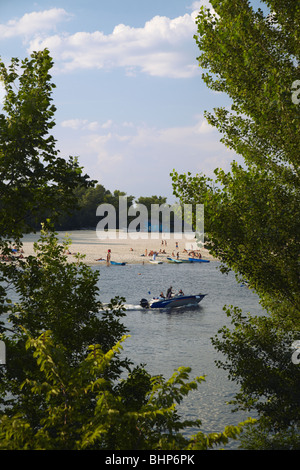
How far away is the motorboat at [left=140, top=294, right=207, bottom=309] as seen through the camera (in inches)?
2052

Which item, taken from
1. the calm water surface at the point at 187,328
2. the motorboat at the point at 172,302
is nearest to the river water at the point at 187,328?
the calm water surface at the point at 187,328

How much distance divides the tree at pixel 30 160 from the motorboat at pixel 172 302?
142 feet

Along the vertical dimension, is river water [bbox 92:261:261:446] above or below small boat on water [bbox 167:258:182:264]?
below

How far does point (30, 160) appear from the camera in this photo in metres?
9.09

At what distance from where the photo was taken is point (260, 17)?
15.3 meters

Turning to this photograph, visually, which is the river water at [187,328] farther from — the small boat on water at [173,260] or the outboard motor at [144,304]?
the small boat on water at [173,260]

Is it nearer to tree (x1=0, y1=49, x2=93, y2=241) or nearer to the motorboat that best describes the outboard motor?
the motorboat

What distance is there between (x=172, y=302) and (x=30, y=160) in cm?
4524

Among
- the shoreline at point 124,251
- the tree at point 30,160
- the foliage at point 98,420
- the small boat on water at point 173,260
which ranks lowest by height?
the small boat on water at point 173,260

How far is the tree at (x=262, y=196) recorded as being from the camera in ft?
42.3

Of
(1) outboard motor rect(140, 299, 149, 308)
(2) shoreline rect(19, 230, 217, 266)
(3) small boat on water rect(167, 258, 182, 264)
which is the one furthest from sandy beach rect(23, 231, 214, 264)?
(1) outboard motor rect(140, 299, 149, 308)

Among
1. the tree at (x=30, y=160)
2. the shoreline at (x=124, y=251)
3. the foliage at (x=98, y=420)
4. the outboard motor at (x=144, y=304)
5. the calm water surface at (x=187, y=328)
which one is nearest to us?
the foliage at (x=98, y=420)

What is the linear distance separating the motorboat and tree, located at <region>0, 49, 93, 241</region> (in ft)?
142
